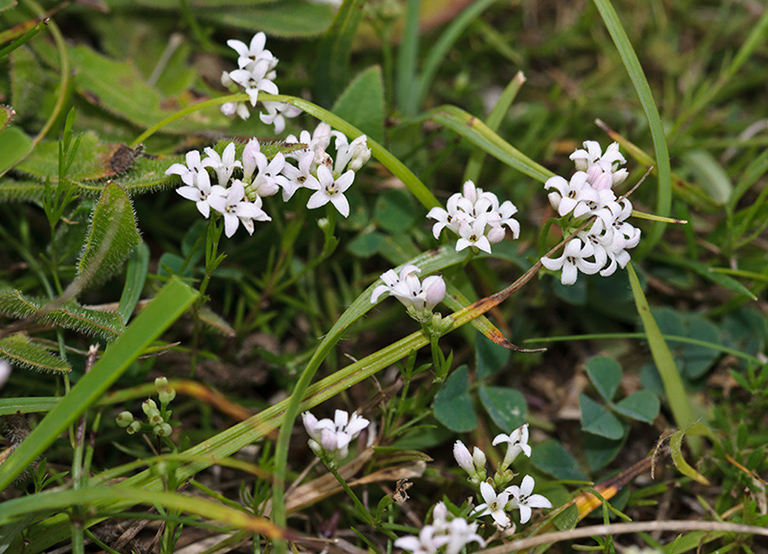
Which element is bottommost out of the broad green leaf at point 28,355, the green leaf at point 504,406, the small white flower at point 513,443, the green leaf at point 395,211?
the green leaf at point 504,406

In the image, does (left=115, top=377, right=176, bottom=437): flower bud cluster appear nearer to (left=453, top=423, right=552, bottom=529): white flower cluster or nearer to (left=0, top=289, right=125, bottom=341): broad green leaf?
(left=0, top=289, right=125, bottom=341): broad green leaf

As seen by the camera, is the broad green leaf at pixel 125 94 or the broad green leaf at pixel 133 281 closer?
the broad green leaf at pixel 133 281

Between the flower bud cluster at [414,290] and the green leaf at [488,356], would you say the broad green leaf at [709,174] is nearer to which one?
the green leaf at [488,356]

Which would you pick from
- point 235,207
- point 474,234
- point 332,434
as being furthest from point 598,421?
point 235,207

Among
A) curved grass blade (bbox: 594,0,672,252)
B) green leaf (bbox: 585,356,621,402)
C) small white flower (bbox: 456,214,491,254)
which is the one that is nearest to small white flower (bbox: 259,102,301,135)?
small white flower (bbox: 456,214,491,254)

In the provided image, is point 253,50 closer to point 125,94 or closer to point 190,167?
point 190,167

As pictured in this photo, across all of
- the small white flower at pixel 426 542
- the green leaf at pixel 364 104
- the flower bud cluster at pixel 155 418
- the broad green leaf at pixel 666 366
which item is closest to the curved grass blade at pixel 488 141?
the green leaf at pixel 364 104

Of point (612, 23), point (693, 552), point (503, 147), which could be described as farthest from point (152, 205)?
point (693, 552)
